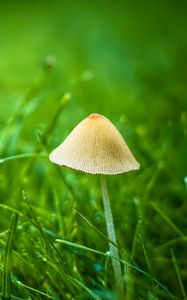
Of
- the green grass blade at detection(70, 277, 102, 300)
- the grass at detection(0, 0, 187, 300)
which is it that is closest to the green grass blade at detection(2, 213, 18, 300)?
the grass at detection(0, 0, 187, 300)

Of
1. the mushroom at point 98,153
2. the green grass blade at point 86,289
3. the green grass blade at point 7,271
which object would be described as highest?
the mushroom at point 98,153

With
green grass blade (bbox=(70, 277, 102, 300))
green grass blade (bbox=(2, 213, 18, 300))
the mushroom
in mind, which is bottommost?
green grass blade (bbox=(70, 277, 102, 300))

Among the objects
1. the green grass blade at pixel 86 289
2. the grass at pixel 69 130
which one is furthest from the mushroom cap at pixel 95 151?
the green grass blade at pixel 86 289

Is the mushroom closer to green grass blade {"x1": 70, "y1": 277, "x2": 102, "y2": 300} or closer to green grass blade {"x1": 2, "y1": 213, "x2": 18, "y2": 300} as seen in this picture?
green grass blade {"x1": 70, "y1": 277, "x2": 102, "y2": 300}

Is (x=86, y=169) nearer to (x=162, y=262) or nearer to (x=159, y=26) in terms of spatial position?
(x=162, y=262)

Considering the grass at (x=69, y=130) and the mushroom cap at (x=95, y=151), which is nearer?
the mushroom cap at (x=95, y=151)

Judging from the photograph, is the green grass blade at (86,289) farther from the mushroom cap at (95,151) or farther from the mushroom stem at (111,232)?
the mushroom cap at (95,151)

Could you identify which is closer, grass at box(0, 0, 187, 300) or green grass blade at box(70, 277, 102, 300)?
green grass blade at box(70, 277, 102, 300)
